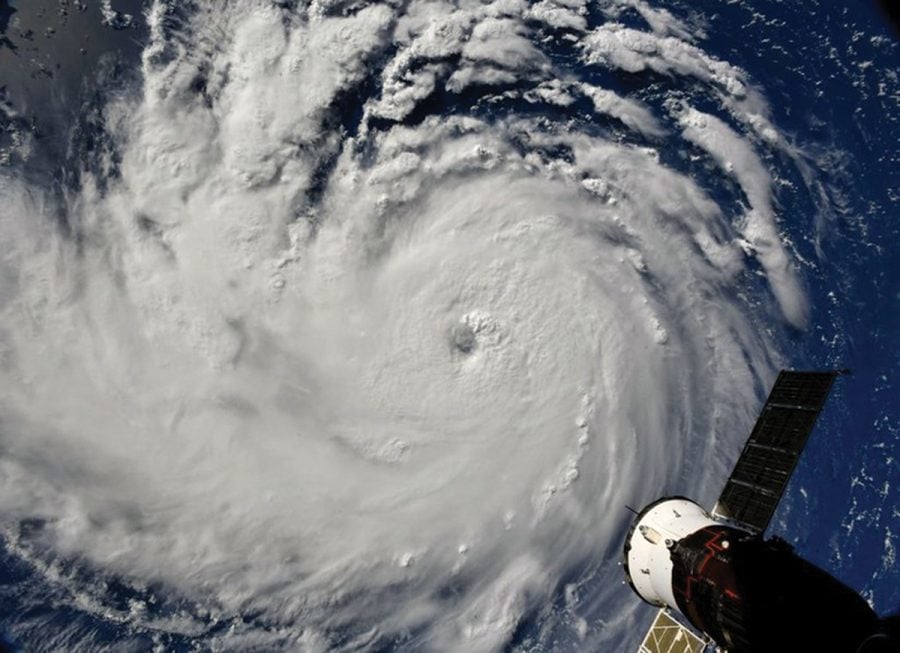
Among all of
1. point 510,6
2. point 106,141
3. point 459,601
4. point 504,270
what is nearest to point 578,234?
point 504,270

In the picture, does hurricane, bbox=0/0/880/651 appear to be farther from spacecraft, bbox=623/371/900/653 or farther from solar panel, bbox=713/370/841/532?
spacecraft, bbox=623/371/900/653

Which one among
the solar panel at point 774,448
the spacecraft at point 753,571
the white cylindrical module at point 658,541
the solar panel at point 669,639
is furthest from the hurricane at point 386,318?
the solar panel at point 669,639

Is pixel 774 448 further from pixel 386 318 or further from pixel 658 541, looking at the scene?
pixel 386 318

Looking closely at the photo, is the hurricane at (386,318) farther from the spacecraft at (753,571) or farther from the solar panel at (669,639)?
the solar panel at (669,639)

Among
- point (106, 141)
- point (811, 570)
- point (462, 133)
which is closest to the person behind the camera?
point (811, 570)

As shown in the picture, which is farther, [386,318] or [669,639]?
[386,318]

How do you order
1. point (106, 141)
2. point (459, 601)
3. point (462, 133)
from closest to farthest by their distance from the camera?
point (106, 141)
point (462, 133)
point (459, 601)

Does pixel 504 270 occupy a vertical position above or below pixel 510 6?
below

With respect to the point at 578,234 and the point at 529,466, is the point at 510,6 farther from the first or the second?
the point at 529,466

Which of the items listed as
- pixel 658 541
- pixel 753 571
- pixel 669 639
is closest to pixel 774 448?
pixel 658 541
